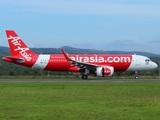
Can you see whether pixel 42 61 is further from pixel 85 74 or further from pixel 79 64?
pixel 85 74

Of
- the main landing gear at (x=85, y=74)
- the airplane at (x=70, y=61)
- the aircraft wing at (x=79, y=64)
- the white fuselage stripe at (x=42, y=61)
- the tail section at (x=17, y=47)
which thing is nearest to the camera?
the aircraft wing at (x=79, y=64)

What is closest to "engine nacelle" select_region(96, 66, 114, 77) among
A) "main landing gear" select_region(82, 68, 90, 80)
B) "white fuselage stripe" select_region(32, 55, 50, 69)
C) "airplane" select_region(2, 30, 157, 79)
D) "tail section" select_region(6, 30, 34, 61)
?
"airplane" select_region(2, 30, 157, 79)

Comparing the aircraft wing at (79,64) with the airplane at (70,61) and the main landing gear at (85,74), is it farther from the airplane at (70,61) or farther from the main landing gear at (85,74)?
the main landing gear at (85,74)

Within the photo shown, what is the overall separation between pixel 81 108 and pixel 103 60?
3378 centimetres

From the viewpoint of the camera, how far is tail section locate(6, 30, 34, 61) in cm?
5119

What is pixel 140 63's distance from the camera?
51.7m

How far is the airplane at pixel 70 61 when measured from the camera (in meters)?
50.7

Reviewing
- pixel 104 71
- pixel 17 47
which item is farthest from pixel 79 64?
pixel 17 47

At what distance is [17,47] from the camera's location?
5125cm

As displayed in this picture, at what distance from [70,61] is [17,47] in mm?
6657

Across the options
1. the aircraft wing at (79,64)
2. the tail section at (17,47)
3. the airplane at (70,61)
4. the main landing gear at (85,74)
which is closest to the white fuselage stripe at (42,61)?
the airplane at (70,61)

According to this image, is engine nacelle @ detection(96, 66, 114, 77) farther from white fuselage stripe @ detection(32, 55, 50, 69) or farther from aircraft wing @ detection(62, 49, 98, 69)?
white fuselage stripe @ detection(32, 55, 50, 69)

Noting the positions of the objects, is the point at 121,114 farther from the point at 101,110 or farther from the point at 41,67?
the point at 41,67

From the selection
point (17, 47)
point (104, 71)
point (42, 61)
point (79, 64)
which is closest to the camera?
point (104, 71)
